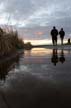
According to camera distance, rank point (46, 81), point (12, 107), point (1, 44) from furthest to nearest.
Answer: point (1, 44), point (46, 81), point (12, 107)

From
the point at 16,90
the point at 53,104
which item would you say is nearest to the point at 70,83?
the point at 16,90

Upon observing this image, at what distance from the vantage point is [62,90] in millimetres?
6082

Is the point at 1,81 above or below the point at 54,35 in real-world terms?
above

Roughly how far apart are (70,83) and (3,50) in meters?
8.07

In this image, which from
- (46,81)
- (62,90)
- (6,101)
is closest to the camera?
(6,101)

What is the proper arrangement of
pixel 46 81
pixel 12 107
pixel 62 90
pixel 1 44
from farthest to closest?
pixel 1 44 < pixel 46 81 < pixel 62 90 < pixel 12 107

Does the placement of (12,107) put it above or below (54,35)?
above

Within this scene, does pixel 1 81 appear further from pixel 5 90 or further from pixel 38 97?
pixel 38 97

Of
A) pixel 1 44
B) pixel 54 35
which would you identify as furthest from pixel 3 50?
pixel 54 35

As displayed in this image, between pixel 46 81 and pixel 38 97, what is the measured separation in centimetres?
184

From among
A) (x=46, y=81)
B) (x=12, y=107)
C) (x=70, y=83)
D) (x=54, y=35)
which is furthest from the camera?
(x=54, y=35)

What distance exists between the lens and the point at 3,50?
14477mm

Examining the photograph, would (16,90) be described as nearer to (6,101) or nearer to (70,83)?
(6,101)

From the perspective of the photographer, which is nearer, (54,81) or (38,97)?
(38,97)
